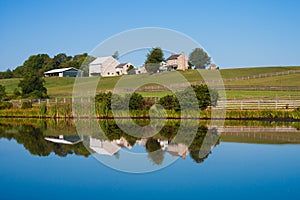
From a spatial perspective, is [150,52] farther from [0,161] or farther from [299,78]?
[299,78]

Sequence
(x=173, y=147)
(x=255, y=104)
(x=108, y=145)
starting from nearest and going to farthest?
(x=173, y=147), (x=108, y=145), (x=255, y=104)

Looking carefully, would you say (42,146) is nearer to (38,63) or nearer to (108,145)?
(108,145)

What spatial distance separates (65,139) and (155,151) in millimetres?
6055

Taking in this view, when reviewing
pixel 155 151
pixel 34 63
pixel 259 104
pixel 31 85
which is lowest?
pixel 155 151

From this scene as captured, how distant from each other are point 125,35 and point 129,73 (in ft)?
23.8

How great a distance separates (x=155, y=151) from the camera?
14422 mm

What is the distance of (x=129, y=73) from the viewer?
69.0 feet

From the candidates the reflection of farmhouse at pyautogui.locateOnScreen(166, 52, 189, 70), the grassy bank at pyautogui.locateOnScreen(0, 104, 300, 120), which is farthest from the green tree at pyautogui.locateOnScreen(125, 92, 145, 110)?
the reflection of farmhouse at pyautogui.locateOnScreen(166, 52, 189, 70)

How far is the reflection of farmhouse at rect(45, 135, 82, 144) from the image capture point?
18094 millimetres

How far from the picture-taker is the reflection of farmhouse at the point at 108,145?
14486 millimetres

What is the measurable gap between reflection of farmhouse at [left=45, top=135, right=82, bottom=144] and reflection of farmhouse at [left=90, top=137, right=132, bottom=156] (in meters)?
1.02

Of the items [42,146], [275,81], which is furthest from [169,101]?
[275,81]

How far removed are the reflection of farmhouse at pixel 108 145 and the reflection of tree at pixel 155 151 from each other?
0.84m

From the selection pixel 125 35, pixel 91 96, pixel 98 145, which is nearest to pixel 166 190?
pixel 125 35
